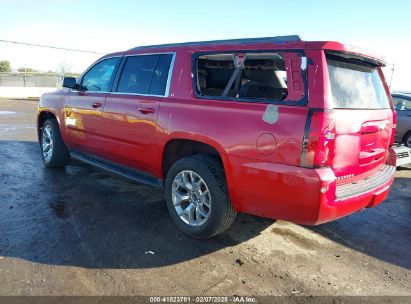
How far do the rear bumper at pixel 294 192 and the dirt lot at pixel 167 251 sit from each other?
1.76 feet

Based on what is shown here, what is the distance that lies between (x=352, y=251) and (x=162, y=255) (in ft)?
6.20

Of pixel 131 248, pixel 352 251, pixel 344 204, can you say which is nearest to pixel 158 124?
pixel 131 248

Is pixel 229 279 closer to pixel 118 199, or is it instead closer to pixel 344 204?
pixel 344 204

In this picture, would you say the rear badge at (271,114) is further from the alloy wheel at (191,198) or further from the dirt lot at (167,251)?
the dirt lot at (167,251)

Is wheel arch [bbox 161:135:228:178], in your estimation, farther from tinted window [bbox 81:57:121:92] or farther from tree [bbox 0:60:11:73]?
tree [bbox 0:60:11:73]

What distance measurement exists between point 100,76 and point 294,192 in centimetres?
341

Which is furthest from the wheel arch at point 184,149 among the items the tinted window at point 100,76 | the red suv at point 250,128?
the tinted window at point 100,76

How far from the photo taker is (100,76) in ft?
16.8

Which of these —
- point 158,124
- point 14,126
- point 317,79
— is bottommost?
point 14,126

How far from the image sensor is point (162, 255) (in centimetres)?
337

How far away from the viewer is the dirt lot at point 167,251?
292 cm

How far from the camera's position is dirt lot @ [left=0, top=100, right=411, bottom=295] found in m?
2.92

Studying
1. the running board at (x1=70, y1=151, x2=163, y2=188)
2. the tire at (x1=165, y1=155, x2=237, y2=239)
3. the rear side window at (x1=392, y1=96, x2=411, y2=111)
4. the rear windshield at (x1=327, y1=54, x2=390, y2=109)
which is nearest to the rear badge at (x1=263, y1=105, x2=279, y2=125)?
the rear windshield at (x1=327, y1=54, x2=390, y2=109)

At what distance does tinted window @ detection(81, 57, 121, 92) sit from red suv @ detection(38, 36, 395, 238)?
0.04m
